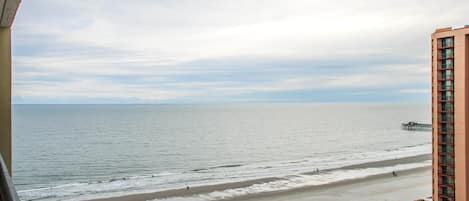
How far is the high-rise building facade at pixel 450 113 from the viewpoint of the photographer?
488 inches

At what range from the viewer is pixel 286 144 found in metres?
47.0

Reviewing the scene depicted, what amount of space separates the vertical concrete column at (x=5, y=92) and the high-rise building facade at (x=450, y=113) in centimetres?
1243

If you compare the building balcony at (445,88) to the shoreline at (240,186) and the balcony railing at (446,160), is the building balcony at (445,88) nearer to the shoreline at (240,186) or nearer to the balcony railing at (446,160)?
the balcony railing at (446,160)

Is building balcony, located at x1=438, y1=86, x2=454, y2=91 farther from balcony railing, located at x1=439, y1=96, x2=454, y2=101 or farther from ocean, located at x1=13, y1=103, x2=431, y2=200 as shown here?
ocean, located at x1=13, y1=103, x2=431, y2=200

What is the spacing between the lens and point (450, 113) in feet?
42.2

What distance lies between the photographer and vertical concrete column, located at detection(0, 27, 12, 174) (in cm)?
319

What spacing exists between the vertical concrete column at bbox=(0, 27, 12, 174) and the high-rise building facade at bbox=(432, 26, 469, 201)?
1243 cm

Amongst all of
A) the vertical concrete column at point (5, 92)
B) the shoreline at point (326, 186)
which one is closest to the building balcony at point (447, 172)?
the shoreline at point (326, 186)

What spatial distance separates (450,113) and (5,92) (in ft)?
41.8

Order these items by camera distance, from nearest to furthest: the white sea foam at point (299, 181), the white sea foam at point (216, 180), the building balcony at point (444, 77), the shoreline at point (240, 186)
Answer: the building balcony at point (444, 77), the shoreline at point (240, 186), the white sea foam at point (299, 181), the white sea foam at point (216, 180)

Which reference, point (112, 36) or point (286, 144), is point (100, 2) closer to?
point (286, 144)

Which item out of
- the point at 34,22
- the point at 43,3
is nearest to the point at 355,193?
the point at 43,3

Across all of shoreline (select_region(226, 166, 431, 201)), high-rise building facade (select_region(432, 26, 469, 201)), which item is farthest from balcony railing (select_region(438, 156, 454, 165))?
shoreline (select_region(226, 166, 431, 201))

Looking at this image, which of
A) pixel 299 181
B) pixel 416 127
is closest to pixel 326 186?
pixel 299 181
